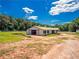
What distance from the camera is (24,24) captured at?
343 feet

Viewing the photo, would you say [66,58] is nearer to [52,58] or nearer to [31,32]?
[52,58]

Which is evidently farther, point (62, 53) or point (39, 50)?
point (39, 50)

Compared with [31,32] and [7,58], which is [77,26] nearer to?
[31,32]

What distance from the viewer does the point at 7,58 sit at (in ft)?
45.4

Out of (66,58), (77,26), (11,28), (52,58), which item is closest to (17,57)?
(52,58)

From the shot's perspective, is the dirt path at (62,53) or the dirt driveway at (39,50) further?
the dirt driveway at (39,50)

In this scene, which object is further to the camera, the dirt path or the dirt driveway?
the dirt driveway

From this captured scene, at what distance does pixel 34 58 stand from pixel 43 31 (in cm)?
4234

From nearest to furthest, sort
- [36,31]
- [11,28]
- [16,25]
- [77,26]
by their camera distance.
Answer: [36,31] → [77,26] → [11,28] → [16,25]

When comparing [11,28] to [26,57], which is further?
[11,28]

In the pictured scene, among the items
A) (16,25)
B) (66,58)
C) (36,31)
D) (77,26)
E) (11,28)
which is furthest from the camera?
(16,25)

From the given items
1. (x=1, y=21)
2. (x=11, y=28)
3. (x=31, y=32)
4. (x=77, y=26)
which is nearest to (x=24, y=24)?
(x=11, y=28)

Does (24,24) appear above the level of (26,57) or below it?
above

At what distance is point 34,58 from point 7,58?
237 centimetres
